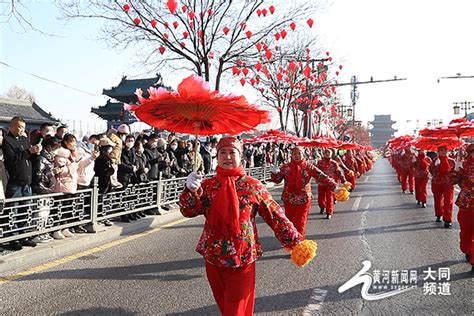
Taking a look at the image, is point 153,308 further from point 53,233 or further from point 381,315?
point 53,233

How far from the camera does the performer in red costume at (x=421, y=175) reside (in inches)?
472

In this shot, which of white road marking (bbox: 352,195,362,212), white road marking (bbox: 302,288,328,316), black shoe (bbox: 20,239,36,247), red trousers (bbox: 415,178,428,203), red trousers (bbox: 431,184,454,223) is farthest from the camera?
red trousers (bbox: 415,178,428,203)

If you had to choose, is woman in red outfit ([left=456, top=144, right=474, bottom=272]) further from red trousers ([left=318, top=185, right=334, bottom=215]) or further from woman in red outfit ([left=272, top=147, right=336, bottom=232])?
red trousers ([left=318, top=185, right=334, bottom=215])

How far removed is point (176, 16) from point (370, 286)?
1115 centimetres

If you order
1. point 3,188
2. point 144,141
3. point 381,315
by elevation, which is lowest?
point 381,315

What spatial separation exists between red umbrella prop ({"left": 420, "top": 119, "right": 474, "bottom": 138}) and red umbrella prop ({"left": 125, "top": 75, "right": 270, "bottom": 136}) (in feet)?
12.4

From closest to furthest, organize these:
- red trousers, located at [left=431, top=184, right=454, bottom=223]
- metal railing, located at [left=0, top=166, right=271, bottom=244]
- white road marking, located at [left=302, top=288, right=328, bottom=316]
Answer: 1. white road marking, located at [left=302, top=288, right=328, bottom=316]
2. metal railing, located at [left=0, top=166, right=271, bottom=244]
3. red trousers, located at [left=431, top=184, right=454, bottom=223]

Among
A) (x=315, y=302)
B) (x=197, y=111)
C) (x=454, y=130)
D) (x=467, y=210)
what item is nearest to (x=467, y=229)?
(x=467, y=210)

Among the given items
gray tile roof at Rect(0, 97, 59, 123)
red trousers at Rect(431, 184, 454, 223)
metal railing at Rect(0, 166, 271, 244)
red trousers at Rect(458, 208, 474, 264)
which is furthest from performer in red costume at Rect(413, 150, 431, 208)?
gray tile roof at Rect(0, 97, 59, 123)

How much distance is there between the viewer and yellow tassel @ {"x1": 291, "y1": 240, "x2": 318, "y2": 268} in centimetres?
328

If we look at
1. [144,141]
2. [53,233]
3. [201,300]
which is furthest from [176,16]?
[201,300]

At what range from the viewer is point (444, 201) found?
8930mm

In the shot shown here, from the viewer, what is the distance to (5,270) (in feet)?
17.3

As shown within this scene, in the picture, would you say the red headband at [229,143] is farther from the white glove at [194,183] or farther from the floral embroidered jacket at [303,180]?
the floral embroidered jacket at [303,180]
